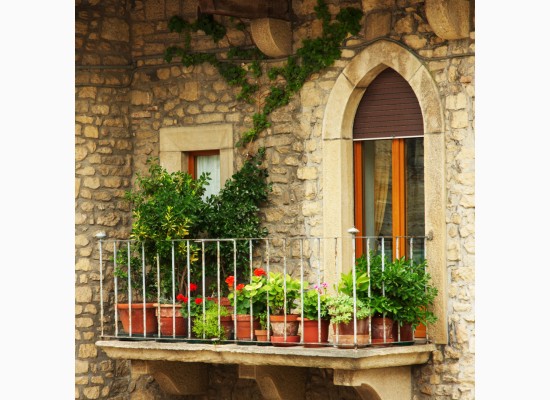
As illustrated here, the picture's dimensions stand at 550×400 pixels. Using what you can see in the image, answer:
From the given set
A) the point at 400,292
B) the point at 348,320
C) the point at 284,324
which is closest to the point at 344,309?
the point at 348,320

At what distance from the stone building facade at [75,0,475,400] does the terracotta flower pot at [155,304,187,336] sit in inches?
35.2

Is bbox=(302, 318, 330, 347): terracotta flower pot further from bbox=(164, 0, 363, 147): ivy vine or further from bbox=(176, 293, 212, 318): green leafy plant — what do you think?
bbox=(164, 0, 363, 147): ivy vine

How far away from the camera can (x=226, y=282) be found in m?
10.7

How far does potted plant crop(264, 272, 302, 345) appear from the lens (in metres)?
9.91

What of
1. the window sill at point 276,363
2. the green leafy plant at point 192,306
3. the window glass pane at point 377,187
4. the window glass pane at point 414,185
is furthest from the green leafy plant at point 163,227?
the window glass pane at point 414,185

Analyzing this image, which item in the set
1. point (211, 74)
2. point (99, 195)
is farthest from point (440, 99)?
point (99, 195)

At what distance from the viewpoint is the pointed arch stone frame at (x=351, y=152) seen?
9.99 m

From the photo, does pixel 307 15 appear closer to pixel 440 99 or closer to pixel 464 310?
pixel 440 99

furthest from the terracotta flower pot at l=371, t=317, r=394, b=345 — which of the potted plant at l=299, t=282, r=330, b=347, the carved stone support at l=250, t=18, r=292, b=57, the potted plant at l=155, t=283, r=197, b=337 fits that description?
the carved stone support at l=250, t=18, r=292, b=57

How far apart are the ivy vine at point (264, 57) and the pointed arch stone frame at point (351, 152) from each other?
27 centimetres

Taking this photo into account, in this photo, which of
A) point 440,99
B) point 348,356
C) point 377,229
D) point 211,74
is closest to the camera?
point 348,356

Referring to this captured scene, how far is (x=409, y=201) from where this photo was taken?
10.5m

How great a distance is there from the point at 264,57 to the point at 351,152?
1.18m

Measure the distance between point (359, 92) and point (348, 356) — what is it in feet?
7.80
